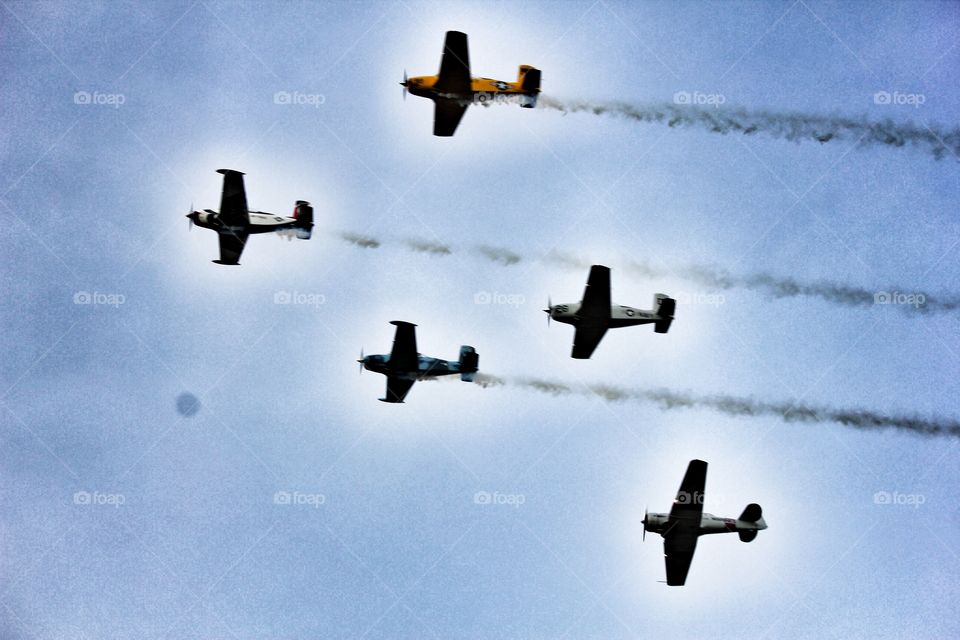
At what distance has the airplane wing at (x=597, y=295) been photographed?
3007 inches

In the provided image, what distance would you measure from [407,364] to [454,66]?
703 inches

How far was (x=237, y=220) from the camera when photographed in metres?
79.6

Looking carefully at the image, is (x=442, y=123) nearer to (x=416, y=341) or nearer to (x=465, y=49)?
(x=465, y=49)

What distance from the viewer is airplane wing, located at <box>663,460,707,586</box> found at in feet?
252

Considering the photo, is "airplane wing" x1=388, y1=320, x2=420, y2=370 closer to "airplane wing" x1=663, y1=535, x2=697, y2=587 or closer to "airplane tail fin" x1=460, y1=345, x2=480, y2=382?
"airplane tail fin" x1=460, y1=345, x2=480, y2=382

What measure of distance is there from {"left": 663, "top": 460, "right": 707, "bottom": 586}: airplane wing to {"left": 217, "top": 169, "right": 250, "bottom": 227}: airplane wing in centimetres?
3059

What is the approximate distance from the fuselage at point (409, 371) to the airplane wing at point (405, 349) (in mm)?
224

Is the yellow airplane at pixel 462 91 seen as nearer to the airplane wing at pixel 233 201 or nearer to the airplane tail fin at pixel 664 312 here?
the airplane wing at pixel 233 201

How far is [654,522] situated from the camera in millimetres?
79062

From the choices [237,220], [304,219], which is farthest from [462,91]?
[237,220]

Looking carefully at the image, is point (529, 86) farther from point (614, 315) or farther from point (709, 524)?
point (709, 524)

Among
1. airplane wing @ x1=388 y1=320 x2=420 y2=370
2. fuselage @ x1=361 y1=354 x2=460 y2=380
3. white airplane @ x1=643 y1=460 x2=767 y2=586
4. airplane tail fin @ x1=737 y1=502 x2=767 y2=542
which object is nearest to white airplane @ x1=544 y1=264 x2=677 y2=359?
fuselage @ x1=361 y1=354 x2=460 y2=380
